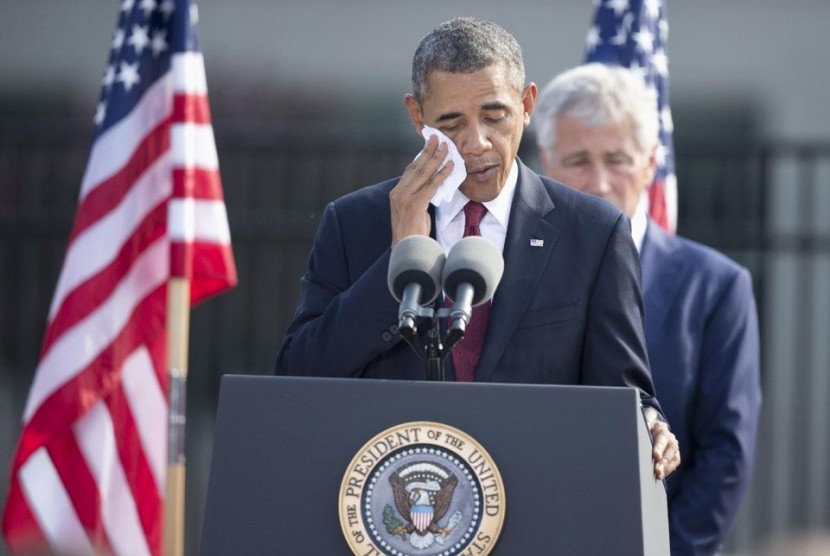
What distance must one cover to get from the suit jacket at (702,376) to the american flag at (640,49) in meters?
1.20

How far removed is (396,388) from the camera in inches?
101

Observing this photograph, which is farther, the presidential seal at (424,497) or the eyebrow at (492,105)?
the eyebrow at (492,105)

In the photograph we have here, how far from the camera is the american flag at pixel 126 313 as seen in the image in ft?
18.3

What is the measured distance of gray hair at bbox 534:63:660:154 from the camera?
4.59m

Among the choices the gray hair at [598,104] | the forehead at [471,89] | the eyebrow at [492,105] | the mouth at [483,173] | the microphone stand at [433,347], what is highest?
the gray hair at [598,104]

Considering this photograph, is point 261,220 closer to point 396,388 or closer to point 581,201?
point 581,201

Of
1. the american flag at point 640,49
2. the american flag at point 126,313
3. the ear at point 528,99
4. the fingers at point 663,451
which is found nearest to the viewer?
the fingers at point 663,451

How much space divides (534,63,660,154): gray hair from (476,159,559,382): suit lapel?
4.79 ft

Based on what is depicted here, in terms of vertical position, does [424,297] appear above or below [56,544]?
above

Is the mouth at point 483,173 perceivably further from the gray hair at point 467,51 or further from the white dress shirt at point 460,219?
the gray hair at point 467,51

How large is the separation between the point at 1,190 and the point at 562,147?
4.40 m

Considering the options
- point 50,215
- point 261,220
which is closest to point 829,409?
point 261,220

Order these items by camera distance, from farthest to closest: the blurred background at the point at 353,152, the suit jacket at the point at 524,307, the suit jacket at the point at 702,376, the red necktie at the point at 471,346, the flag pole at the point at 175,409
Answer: the blurred background at the point at 353,152, the flag pole at the point at 175,409, the suit jacket at the point at 702,376, the red necktie at the point at 471,346, the suit jacket at the point at 524,307

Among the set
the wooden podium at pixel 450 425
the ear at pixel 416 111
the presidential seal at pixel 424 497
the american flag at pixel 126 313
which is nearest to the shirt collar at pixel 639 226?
the ear at pixel 416 111
